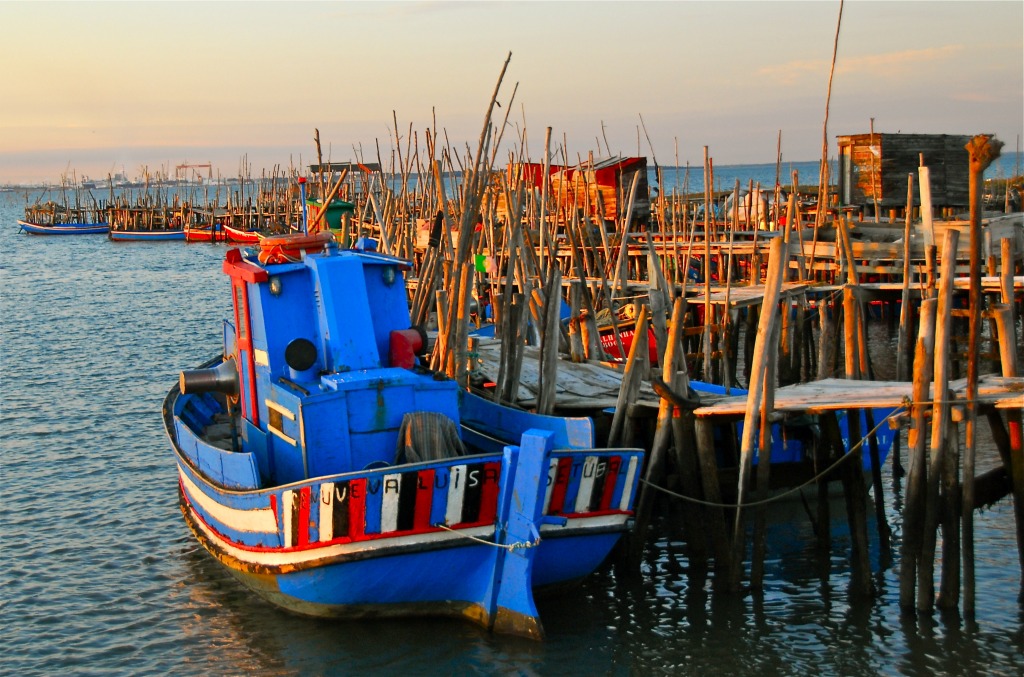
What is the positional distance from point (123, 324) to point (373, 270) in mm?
24796

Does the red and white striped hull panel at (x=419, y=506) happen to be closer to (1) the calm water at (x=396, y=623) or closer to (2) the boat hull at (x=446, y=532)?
(2) the boat hull at (x=446, y=532)

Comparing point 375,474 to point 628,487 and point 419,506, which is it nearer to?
point 419,506

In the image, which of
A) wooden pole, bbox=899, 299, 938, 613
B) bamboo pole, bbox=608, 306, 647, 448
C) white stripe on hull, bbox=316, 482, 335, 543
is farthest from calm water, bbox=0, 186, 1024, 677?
bamboo pole, bbox=608, 306, 647, 448

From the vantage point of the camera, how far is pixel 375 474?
9.34 meters

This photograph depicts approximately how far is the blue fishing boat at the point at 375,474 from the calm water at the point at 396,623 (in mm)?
396

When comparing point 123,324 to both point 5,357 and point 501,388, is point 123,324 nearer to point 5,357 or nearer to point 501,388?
point 5,357

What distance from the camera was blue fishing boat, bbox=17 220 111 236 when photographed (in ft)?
272

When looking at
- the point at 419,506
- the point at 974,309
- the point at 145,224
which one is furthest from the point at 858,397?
the point at 145,224

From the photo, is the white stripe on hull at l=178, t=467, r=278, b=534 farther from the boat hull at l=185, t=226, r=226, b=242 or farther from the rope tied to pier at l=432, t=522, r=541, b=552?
the boat hull at l=185, t=226, r=226, b=242

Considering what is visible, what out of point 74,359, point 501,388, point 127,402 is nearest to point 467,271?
point 501,388

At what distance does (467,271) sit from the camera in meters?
13.1

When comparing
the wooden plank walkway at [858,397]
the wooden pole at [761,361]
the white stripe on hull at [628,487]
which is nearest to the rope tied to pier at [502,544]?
the white stripe on hull at [628,487]

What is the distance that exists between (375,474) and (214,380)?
409cm

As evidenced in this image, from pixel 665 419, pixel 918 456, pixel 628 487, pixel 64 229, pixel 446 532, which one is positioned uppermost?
pixel 64 229
